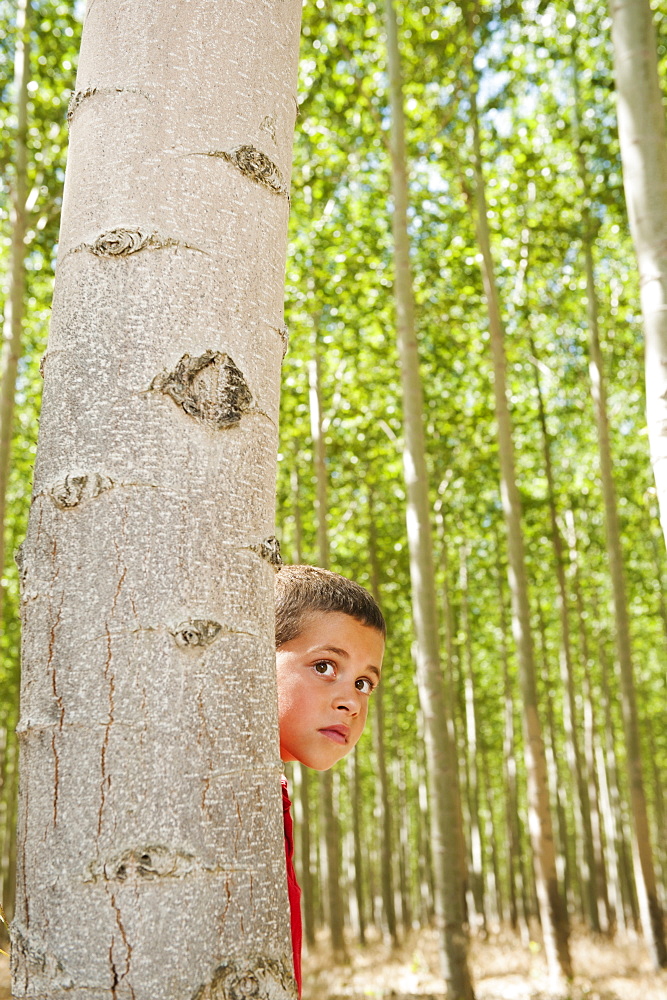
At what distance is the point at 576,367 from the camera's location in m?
12.7

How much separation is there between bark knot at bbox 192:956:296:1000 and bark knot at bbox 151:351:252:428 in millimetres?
511

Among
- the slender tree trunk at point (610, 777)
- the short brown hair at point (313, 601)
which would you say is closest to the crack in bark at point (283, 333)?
the short brown hair at point (313, 601)

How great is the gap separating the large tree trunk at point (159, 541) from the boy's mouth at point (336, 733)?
54cm

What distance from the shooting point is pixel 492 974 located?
9477mm

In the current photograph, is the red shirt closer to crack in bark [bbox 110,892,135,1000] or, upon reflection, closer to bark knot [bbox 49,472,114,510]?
crack in bark [bbox 110,892,135,1000]

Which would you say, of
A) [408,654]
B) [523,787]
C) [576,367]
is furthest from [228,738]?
[523,787]

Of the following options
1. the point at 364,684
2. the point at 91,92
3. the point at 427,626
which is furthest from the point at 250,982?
the point at 427,626

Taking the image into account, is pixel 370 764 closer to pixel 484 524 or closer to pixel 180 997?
pixel 484 524

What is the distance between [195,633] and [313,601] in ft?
2.25

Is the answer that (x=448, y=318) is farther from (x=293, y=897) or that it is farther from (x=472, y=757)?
→ (x=293, y=897)

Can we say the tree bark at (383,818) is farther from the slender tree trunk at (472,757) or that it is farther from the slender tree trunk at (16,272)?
the slender tree trunk at (16,272)

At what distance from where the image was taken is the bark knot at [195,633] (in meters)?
0.76

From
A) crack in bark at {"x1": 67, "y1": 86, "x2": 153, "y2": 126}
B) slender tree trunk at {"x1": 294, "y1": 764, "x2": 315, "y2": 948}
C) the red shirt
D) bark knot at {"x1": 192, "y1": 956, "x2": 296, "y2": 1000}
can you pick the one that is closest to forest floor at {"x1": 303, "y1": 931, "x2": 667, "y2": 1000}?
slender tree trunk at {"x1": 294, "y1": 764, "x2": 315, "y2": 948}

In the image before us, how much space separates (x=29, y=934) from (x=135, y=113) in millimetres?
855
